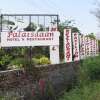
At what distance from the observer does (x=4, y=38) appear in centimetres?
1744

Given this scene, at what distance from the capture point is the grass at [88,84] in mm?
12695

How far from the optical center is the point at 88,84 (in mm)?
15211

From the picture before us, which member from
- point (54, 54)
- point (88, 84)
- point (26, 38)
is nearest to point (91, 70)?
point (88, 84)

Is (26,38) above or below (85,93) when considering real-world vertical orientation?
above

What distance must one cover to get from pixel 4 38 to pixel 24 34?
79cm

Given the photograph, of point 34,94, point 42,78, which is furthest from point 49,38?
point 34,94

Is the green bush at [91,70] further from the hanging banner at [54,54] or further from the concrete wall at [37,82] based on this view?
the hanging banner at [54,54]

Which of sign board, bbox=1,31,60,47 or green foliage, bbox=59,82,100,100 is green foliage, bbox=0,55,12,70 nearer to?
sign board, bbox=1,31,60,47

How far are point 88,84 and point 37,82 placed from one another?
3.16 meters

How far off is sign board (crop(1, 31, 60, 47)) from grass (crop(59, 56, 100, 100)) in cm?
193

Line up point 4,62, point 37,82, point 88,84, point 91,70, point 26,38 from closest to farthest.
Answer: point 37,82
point 88,84
point 4,62
point 91,70
point 26,38

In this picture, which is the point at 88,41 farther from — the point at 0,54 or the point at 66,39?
the point at 0,54

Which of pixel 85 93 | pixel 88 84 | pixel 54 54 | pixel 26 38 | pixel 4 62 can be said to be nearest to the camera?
pixel 85 93

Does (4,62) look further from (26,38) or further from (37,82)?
(37,82)
